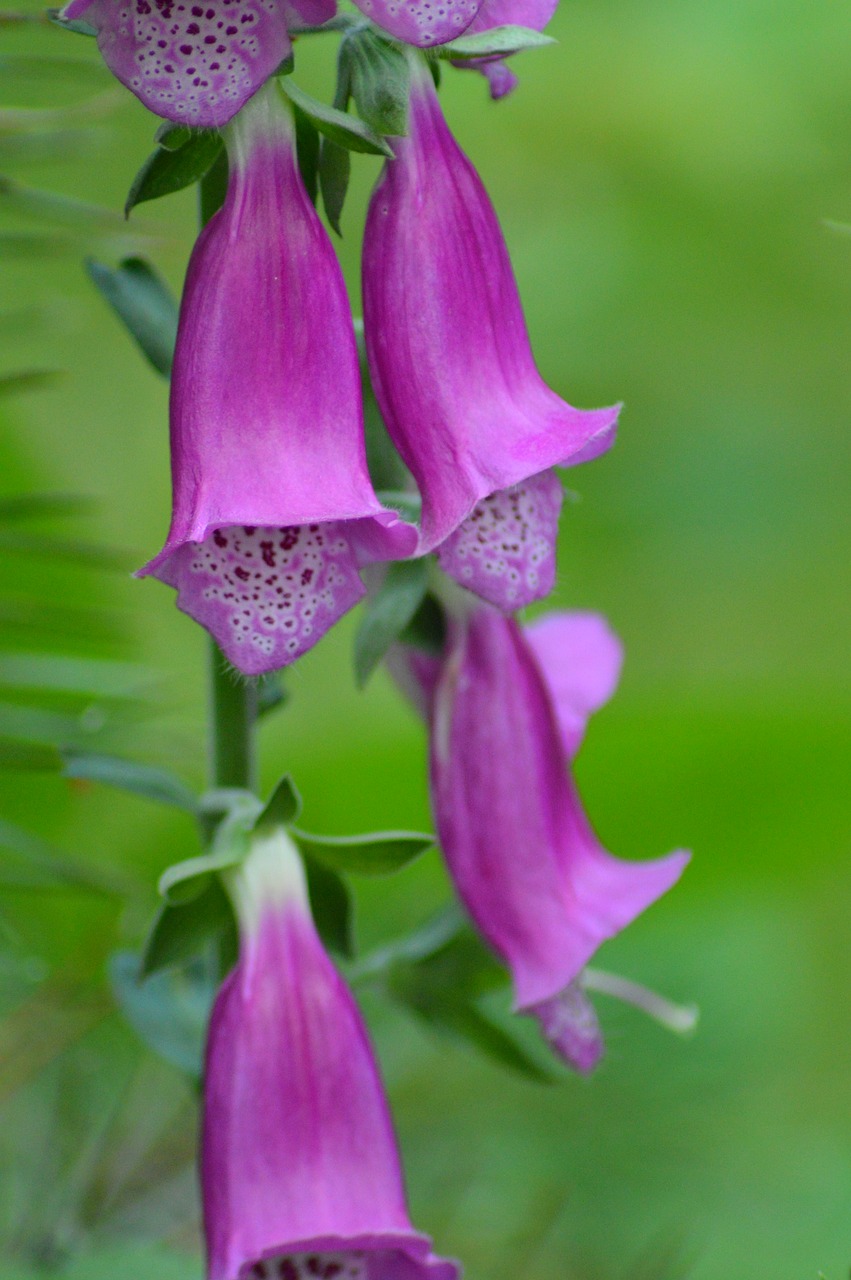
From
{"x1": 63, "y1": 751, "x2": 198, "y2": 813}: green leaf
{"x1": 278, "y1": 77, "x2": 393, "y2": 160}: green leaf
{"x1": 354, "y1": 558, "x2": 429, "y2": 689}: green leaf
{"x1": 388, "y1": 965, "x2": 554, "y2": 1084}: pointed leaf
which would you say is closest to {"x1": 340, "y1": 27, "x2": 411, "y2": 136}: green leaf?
{"x1": 278, "y1": 77, "x2": 393, "y2": 160}: green leaf

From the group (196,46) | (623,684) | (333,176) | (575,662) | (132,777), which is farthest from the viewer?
(623,684)

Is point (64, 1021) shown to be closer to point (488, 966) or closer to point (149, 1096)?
point (149, 1096)

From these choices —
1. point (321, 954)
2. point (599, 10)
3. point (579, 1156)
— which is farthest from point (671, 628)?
point (321, 954)

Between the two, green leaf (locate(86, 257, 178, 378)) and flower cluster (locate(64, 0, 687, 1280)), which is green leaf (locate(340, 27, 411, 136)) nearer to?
flower cluster (locate(64, 0, 687, 1280))

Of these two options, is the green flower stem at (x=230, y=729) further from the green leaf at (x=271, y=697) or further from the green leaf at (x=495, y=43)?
the green leaf at (x=495, y=43)

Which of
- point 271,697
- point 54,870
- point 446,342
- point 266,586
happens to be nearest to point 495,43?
point 446,342

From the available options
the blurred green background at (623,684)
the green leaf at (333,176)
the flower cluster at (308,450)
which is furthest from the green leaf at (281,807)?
the green leaf at (333,176)

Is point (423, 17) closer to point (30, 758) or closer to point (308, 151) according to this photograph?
point (308, 151)
